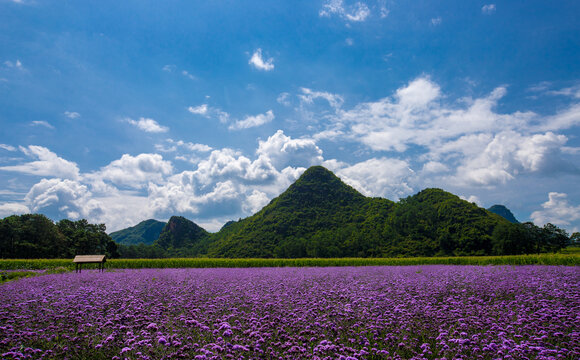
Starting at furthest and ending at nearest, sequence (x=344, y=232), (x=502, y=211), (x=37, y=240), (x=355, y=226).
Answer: (x=502, y=211) → (x=355, y=226) → (x=344, y=232) → (x=37, y=240)

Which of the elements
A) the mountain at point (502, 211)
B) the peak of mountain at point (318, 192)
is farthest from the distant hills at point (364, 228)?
the mountain at point (502, 211)

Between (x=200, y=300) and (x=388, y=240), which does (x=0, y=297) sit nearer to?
(x=200, y=300)

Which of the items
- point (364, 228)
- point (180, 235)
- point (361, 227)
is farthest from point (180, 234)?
point (364, 228)

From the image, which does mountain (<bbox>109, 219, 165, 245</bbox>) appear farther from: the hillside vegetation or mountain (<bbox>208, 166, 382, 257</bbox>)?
mountain (<bbox>208, 166, 382, 257</bbox>)

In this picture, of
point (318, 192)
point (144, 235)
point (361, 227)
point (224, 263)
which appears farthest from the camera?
point (144, 235)

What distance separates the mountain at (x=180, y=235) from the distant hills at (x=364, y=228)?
7833 millimetres

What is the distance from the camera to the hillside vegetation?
50750mm

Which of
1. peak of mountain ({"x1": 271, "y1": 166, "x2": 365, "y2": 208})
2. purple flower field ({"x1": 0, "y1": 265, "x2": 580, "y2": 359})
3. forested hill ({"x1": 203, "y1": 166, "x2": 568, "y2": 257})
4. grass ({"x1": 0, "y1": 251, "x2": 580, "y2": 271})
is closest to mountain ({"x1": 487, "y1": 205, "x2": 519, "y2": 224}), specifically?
peak of mountain ({"x1": 271, "y1": 166, "x2": 365, "y2": 208})

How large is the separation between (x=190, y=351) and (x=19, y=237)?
62.3 meters

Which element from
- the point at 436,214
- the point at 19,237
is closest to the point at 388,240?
the point at 436,214

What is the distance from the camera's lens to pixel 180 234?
105 meters

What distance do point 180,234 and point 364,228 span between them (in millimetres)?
65670

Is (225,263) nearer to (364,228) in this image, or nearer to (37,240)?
(364,228)

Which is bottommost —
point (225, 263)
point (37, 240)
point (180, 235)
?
point (225, 263)
